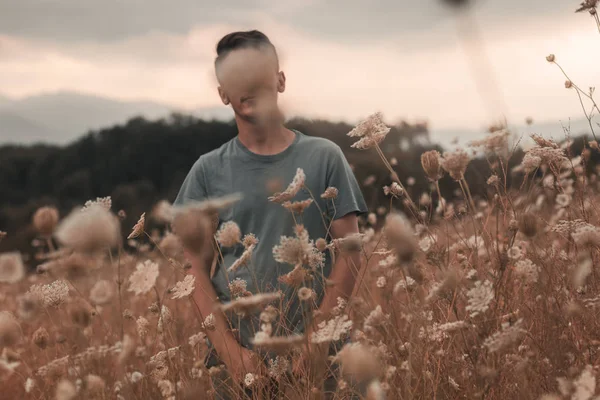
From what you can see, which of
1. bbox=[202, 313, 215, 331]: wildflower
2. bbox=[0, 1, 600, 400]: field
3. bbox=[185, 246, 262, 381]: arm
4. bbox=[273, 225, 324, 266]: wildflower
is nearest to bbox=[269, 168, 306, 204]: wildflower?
bbox=[0, 1, 600, 400]: field

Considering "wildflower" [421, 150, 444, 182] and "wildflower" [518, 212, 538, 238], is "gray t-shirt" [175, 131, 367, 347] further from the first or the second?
"wildflower" [518, 212, 538, 238]

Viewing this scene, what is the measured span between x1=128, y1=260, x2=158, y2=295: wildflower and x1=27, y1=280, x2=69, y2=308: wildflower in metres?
0.50

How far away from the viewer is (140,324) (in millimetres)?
2100

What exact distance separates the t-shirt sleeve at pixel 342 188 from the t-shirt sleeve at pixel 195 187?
1.66 feet

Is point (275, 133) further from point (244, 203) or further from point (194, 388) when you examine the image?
point (194, 388)

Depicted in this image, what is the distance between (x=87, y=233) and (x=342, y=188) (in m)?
1.27

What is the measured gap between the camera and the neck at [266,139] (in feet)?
7.51

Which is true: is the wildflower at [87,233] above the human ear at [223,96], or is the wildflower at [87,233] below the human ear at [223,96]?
below

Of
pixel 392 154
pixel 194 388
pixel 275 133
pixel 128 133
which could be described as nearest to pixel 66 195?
pixel 128 133

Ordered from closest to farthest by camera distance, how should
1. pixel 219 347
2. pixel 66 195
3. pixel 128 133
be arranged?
pixel 219 347 < pixel 66 195 < pixel 128 133

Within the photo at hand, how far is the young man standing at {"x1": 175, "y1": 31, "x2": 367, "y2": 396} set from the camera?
2.14 metres

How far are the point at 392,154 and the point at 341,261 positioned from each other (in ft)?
29.2

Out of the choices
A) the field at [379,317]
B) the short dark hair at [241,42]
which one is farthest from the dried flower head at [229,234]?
the short dark hair at [241,42]

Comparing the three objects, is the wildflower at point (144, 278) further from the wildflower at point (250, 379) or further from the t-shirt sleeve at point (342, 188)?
the t-shirt sleeve at point (342, 188)
